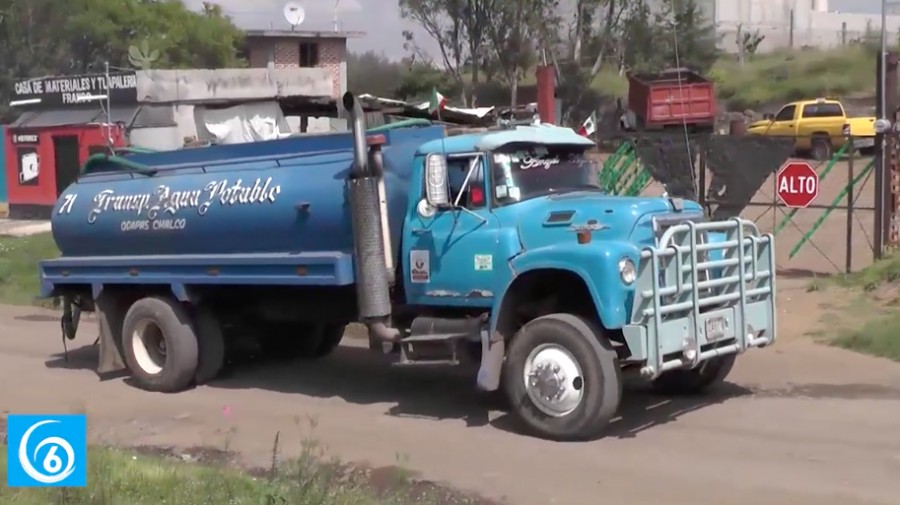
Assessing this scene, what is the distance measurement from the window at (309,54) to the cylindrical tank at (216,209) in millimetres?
38160

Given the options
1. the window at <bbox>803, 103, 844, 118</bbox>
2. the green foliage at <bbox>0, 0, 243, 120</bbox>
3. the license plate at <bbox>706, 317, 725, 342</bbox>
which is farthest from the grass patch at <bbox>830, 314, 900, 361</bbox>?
the green foliage at <bbox>0, 0, 243, 120</bbox>

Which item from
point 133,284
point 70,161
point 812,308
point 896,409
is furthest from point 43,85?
point 896,409

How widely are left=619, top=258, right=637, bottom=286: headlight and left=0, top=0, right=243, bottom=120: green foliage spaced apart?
117ft

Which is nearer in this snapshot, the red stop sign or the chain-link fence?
the red stop sign

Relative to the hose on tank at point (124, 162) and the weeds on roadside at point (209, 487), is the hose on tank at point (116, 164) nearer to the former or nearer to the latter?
the hose on tank at point (124, 162)

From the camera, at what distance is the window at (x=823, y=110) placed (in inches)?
1503

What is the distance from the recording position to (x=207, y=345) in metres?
12.5

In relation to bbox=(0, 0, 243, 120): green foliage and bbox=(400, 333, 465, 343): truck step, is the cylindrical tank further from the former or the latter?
bbox=(0, 0, 243, 120): green foliage

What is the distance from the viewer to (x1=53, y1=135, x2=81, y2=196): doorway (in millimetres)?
30141

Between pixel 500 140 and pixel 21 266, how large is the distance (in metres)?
14.0

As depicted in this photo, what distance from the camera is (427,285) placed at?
1044 cm

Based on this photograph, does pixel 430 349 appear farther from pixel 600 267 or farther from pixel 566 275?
pixel 600 267

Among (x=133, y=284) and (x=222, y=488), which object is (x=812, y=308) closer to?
(x=133, y=284)

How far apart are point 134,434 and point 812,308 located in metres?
8.26
